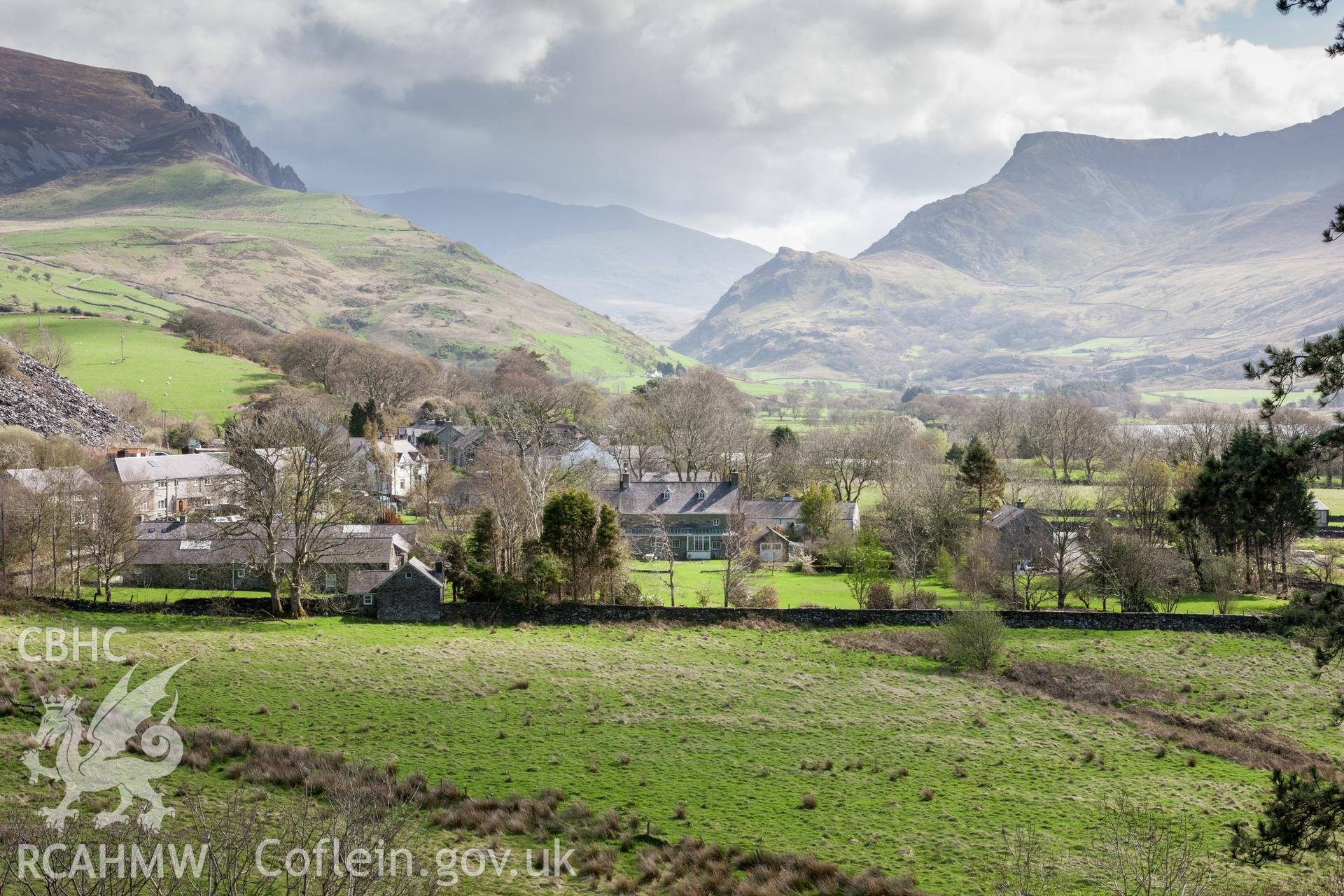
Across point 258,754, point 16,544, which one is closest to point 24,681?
point 258,754

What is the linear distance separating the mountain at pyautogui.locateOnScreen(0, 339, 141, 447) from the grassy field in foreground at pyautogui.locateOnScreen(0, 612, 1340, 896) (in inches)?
1718

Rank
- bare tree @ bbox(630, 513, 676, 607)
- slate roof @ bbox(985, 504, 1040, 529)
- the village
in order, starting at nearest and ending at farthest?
the village, slate roof @ bbox(985, 504, 1040, 529), bare tree @ bbox(630, 513, 676, 607)

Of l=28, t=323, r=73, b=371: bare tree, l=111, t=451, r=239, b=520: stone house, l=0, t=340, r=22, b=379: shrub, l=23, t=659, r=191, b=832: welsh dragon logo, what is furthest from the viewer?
l=28, t=323, r=73, b=371: bare tree

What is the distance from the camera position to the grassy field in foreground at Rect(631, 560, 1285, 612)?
43.9 m

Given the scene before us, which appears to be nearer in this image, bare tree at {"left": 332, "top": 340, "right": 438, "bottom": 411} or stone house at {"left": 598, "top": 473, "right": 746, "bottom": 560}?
stone house at {"left": 598, "top": 473, "right": 746, "bottom": 560}

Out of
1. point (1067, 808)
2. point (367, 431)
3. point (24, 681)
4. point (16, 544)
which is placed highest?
point (367, 431)

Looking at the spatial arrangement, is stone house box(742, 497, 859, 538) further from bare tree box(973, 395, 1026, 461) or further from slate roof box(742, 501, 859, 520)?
bare tree box(973, 395, 1026, 461)

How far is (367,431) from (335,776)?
219 feet

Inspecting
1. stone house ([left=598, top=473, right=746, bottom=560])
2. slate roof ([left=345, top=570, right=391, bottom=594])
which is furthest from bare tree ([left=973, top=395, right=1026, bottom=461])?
slate roof ([left=345, top=570, right=391, bottom=594])

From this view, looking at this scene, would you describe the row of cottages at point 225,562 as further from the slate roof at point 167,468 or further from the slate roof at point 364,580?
the slate roof at point 167,468

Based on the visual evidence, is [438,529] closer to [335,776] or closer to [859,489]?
[335,776]

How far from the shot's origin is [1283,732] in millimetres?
24859

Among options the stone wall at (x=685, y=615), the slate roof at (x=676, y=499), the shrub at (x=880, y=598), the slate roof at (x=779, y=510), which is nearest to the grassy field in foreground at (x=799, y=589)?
the shrub at (x=880, y=598)

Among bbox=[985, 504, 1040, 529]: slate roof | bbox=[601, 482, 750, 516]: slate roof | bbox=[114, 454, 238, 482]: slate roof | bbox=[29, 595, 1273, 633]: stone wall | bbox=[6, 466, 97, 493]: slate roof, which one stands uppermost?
bbox=[114, 454, 238, 482]: slate roof
